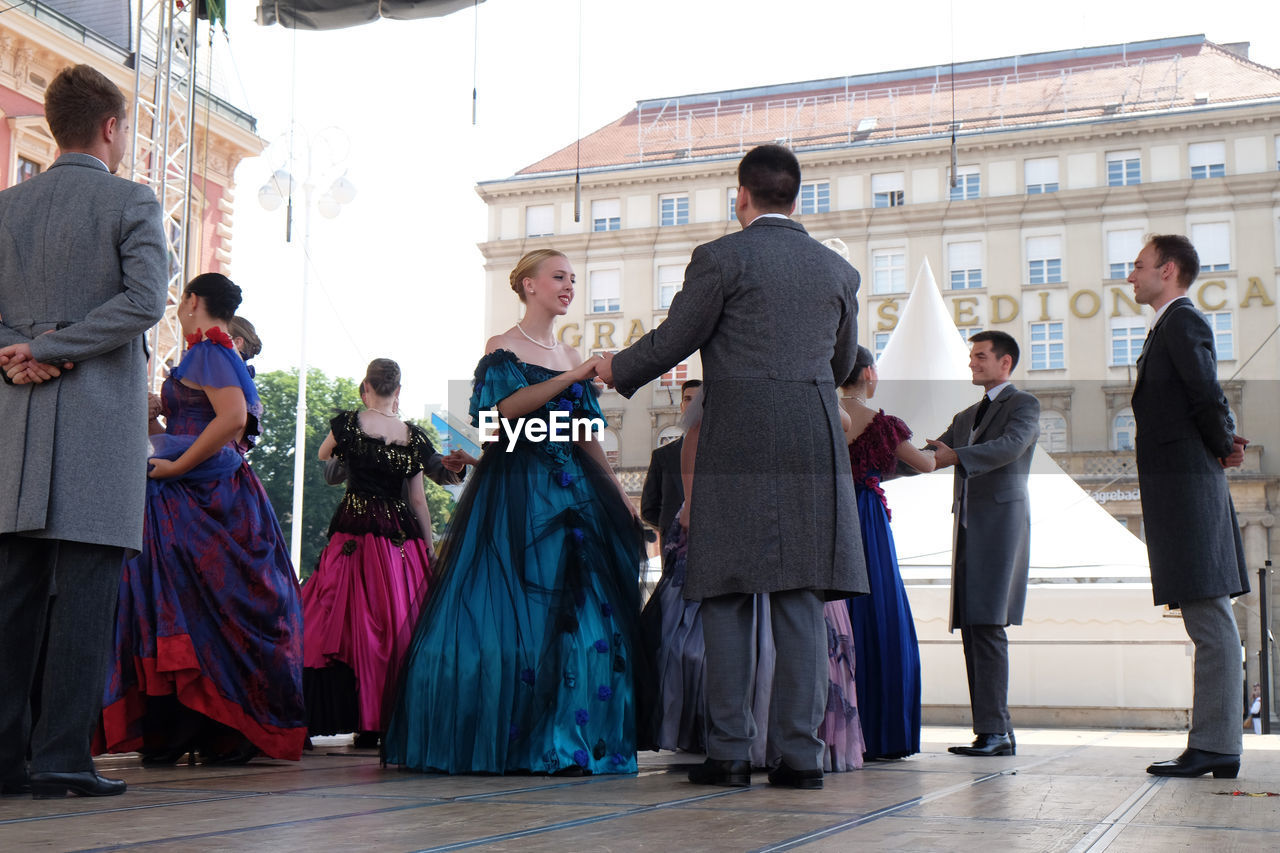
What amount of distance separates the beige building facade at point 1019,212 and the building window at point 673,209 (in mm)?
75

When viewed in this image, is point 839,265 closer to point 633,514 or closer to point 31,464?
point 633,514

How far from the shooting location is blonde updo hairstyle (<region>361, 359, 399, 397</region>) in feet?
20.3

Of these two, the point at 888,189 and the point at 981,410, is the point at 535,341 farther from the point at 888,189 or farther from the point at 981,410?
the point at 888,189

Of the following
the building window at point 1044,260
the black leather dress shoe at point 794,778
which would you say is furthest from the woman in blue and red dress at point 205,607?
the building window at point 1044,260

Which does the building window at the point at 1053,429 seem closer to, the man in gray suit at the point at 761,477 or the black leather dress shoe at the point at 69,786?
the man in gray suit at the point at 761,477

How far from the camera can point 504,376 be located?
4.56 meters

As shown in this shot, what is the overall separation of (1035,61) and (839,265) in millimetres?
50367

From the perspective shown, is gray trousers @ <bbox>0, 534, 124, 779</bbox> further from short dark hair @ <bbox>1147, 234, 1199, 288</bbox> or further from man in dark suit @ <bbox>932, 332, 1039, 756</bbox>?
short dark hair @ <bbox>1147, 234, 1199, 288</bbox>

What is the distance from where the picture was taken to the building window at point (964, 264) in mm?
46312

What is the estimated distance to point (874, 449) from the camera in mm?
5359

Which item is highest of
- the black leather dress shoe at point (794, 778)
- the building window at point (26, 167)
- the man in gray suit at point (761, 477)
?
the building window at point (26, 167)

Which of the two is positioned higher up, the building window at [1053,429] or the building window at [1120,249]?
the building window at [1120,249]

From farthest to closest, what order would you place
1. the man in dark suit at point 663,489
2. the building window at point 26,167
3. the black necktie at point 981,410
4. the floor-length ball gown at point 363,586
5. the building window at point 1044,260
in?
1. the building window at point 1044,260
2. the building window at point 26,167
3. the man in dark suit at point 663,489
4. the black necktie at point 981,410
5. the floor-length ball gown at point 363,586

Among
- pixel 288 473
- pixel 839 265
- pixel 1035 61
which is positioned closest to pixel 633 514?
pixel 839 265
